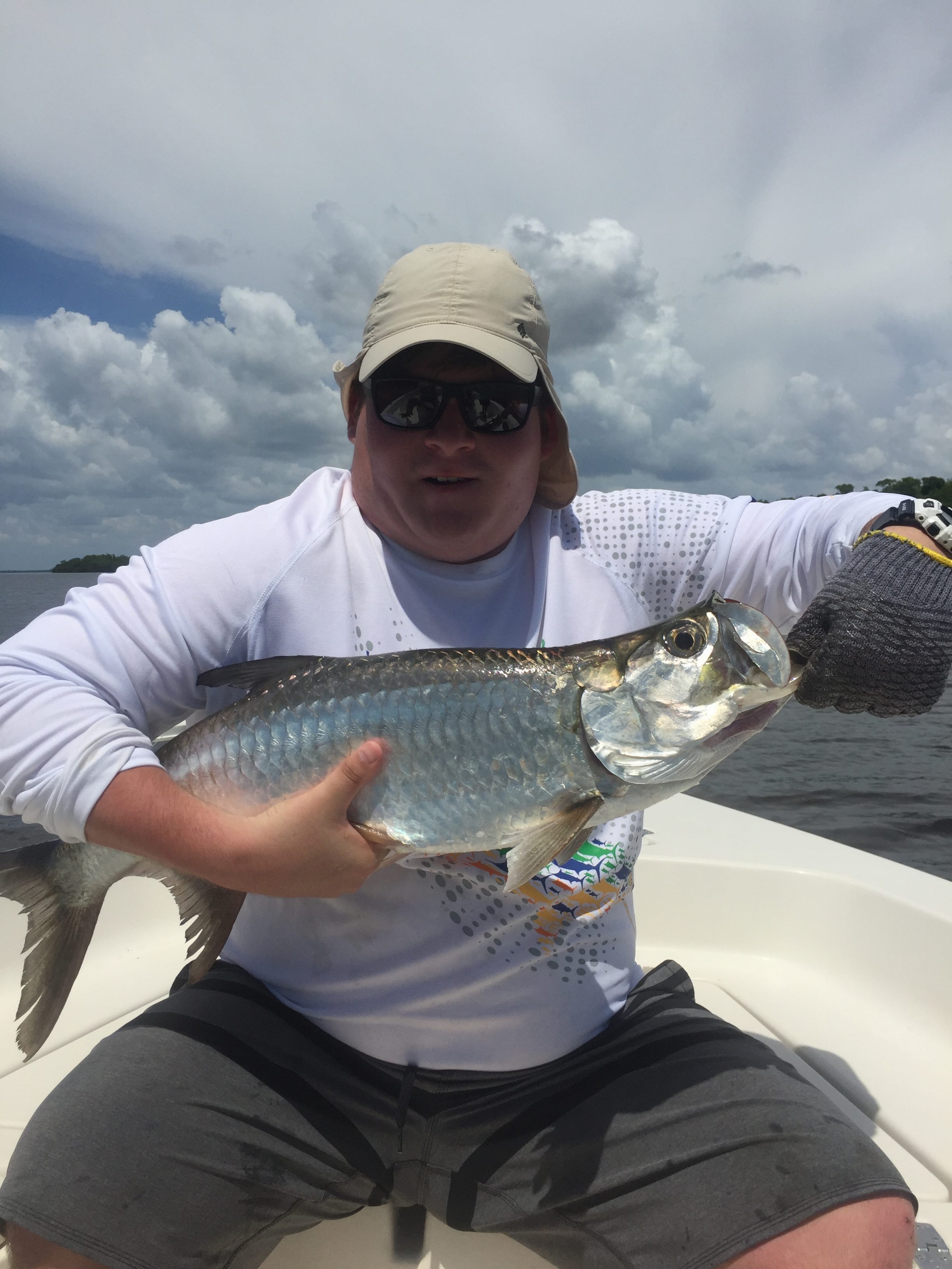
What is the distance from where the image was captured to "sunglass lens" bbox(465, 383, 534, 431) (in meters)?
2.27

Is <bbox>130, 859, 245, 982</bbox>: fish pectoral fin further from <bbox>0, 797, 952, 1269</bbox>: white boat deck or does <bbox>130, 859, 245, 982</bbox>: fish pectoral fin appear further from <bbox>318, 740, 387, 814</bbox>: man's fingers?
<bbox>0, 797, 952, 1269</bbox>: white boat deck

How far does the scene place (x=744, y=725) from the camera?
188 cm

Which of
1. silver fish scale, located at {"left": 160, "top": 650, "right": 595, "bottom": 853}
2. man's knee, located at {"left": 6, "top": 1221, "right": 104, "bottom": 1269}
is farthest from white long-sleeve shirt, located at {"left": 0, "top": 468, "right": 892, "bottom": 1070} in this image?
man's knee, located at {"left": 6, "top": 1221, "right": 104, "bottom": 1269}

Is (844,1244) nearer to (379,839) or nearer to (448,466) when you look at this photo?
(379,839)

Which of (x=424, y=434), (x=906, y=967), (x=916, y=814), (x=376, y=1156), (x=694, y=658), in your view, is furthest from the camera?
(x=916, y=814)

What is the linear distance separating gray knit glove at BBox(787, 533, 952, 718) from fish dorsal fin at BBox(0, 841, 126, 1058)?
1913 millimetres

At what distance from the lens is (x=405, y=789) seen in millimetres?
1945

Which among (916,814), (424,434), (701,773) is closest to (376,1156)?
(701,773)

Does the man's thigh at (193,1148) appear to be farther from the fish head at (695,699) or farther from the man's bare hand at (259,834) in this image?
the fish head at (695,699)

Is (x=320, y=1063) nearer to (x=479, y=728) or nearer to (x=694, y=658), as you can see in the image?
(x=479, y=728)

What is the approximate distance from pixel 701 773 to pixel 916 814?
11349 millimetres

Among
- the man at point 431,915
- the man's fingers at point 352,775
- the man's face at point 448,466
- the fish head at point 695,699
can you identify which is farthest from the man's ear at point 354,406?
the fish head at point 695,699

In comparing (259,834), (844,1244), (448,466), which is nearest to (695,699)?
(448,466)

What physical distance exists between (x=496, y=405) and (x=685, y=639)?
0.85 metres
